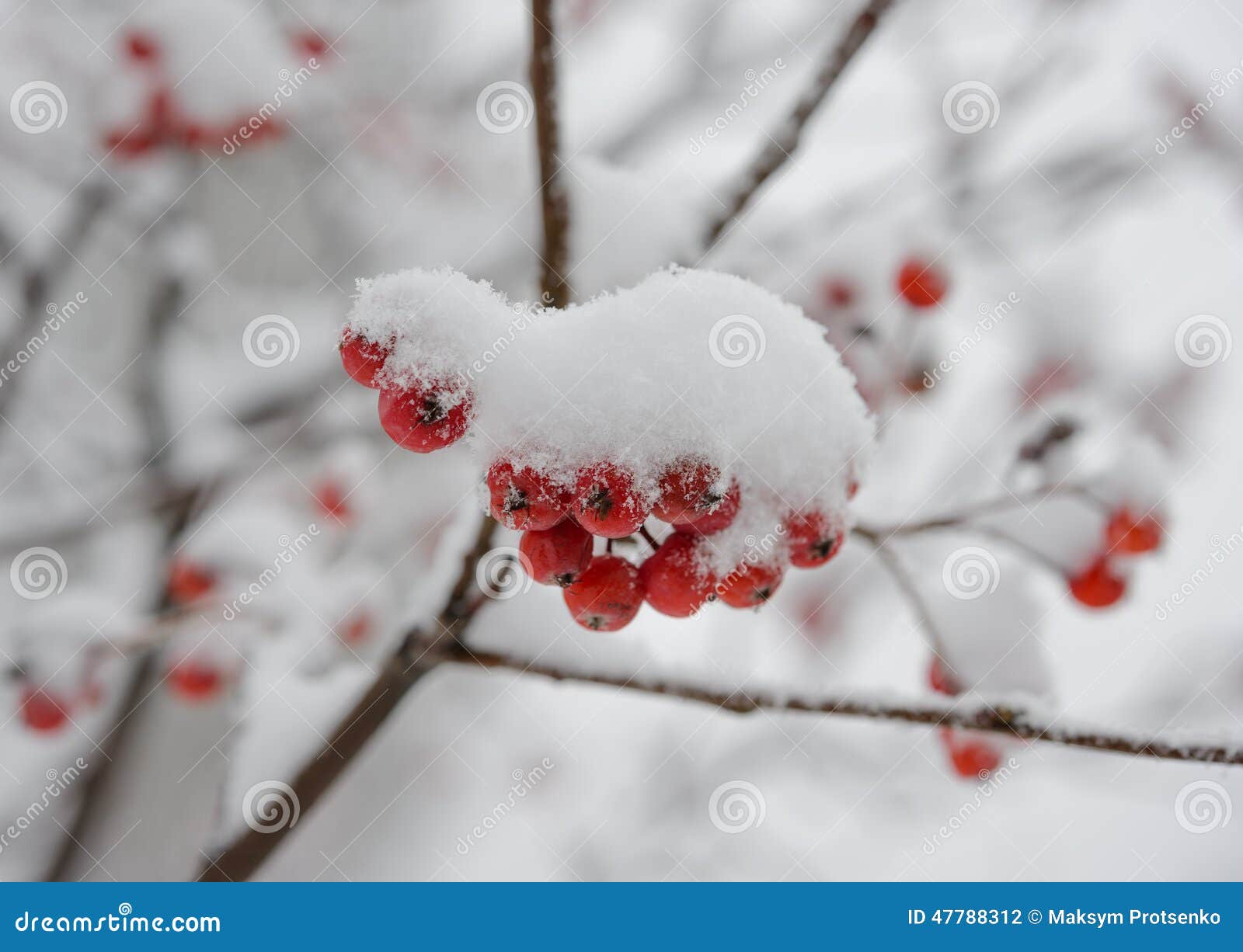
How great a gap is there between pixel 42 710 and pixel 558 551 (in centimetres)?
238

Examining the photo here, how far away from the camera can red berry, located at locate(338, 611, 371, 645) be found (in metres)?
2.78

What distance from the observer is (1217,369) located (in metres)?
5.54

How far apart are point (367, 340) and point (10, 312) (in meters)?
4.17

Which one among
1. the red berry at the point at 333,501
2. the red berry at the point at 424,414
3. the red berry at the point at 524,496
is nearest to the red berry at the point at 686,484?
the red berry at the point at 524,496

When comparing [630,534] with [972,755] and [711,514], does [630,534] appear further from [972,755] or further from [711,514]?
[972,755]

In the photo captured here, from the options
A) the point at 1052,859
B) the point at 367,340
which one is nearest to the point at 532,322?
the point at 367,340

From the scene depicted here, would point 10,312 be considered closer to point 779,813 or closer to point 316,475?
point 316,475

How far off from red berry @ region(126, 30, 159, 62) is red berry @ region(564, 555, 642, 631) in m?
3.28

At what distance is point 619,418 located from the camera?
1003 millimetres

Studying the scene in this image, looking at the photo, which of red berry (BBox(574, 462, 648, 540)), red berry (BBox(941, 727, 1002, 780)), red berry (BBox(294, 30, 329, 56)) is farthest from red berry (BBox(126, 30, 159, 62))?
red berry (BBox(941, 727, 1002, 780))

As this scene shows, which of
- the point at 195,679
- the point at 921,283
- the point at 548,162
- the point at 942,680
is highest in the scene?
the point at 921,283

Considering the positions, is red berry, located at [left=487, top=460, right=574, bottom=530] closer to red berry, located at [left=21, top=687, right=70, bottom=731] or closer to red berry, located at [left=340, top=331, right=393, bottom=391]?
red berry, located at [left=340, top=331, right=393, bottom=391]

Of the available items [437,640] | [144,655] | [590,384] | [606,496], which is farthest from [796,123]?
[144,655]

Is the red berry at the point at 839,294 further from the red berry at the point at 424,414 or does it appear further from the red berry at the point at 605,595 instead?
the red berry at the point at 424,414
